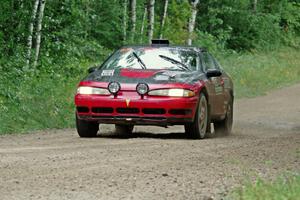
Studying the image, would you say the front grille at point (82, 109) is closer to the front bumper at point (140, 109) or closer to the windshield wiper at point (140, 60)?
the front bumper at point (140, 109)

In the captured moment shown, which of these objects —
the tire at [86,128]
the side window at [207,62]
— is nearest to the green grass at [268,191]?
the tire at [86,128]

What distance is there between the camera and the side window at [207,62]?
44.4 ft

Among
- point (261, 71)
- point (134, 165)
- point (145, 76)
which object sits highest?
point (145, 76)

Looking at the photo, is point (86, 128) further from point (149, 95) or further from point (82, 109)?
point (149, 95)

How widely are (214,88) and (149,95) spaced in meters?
1.63

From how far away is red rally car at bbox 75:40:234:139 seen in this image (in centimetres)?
1210

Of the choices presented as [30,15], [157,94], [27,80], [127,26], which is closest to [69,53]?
[30,15]

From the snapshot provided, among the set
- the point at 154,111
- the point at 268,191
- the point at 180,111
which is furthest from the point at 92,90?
the point at 268,191

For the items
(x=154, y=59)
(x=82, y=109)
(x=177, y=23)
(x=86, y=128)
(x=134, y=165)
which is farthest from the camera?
(x=177, y=23)

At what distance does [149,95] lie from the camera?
12.1 metres

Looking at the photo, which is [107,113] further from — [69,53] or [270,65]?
[270,65]

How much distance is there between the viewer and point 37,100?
54.5ft

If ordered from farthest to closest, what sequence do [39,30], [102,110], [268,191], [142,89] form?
1. [39,30]
2. [102,110]
3. [142,89]
4. [268,191]

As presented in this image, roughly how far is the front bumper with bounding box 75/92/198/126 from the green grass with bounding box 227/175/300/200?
5.12 metres
